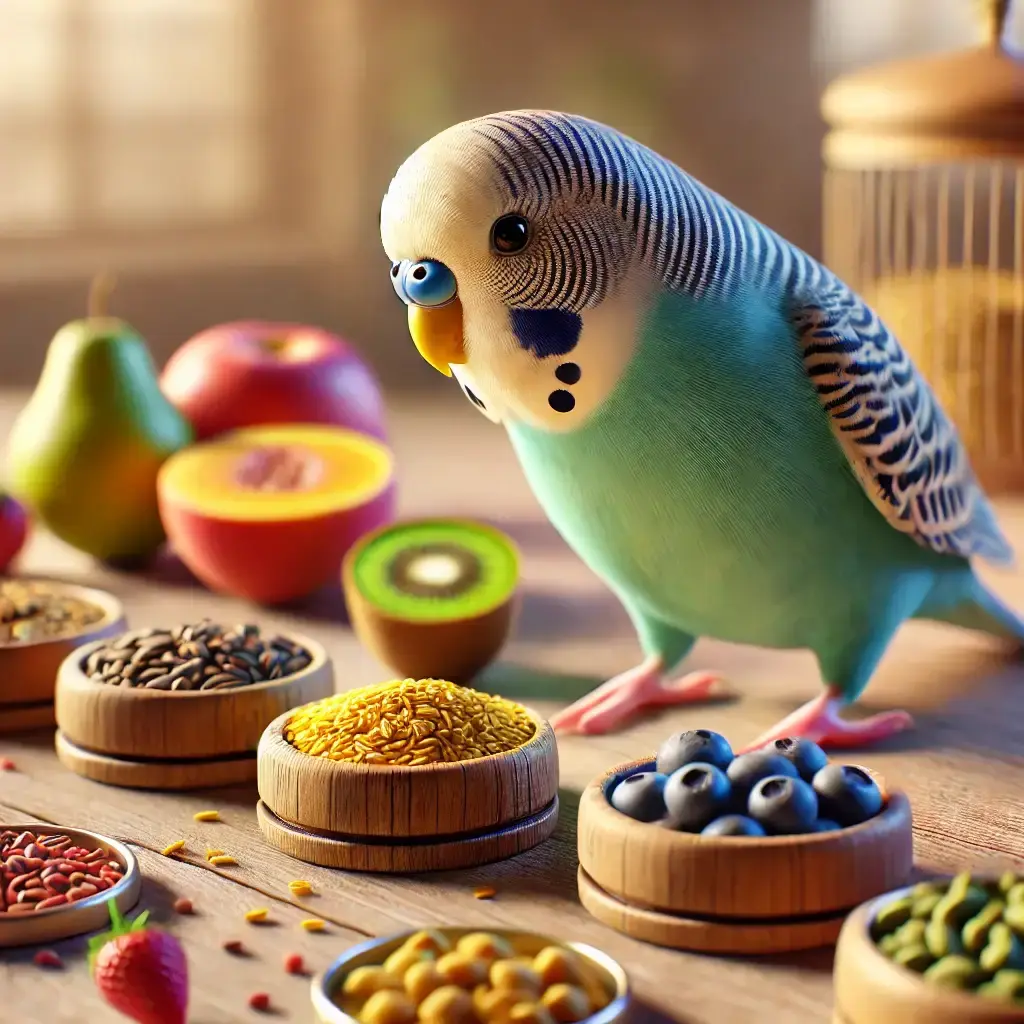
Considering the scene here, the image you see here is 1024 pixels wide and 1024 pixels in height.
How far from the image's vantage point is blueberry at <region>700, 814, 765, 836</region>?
1073mm

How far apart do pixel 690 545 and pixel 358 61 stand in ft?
7.17

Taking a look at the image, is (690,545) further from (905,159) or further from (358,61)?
(358,61)

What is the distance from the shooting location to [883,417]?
1418mm

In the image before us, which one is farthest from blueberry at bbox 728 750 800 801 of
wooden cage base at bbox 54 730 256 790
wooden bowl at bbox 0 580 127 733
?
wooden bowl at bbox 0 580 127 733

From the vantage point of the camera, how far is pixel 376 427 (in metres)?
2.19

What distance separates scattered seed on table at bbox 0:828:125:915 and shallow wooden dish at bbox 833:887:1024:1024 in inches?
19.5

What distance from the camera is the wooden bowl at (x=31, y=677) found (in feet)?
5.03

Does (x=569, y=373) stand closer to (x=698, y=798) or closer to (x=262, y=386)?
(x=698, y=798)

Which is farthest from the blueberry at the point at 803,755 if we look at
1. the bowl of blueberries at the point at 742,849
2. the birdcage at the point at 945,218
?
the birdcage at the point at 945,218

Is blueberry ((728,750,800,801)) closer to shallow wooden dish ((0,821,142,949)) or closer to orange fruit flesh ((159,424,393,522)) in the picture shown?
shallow wooden dish ((0,821,142,949))

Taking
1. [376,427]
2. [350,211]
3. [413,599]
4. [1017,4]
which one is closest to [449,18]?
[350,211]

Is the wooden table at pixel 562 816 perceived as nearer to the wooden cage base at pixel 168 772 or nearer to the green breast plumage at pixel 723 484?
the wooden cage base at pixel 168 772

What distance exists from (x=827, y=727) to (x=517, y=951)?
1.77 feet

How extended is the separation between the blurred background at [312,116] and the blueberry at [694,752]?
7.46ft
